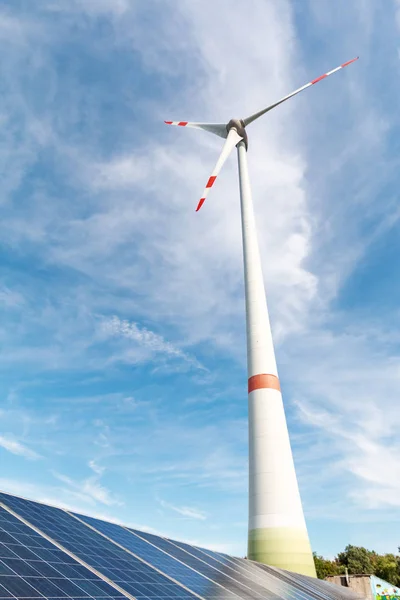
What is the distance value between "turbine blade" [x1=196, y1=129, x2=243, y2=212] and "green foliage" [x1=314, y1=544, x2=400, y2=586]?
296 ft

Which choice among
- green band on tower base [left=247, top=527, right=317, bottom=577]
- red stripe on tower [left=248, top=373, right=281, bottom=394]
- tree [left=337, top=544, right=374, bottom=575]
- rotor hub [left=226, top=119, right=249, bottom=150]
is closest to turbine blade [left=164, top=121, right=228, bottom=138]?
rotor hub [left=226, top=119, right=249, bottom=150]

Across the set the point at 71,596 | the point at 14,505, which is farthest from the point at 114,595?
the point at 14,505

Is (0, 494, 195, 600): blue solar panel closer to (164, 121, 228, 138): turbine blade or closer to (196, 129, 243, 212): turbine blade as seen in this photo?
(196, 129, 243, 212): turbine blade

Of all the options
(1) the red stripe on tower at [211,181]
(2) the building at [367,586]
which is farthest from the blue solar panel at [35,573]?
(2) the building at [367,586]

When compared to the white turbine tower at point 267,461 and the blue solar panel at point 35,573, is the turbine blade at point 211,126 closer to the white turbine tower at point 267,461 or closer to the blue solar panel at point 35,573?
the white turbine tower at point 267,461

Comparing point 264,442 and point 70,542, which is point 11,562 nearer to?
point 70,542

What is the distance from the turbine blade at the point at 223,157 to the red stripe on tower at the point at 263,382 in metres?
17.5

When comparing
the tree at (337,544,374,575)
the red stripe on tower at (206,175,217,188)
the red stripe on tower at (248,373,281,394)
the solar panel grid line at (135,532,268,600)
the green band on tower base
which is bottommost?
the solar panel grid line at (135,532,268,600)

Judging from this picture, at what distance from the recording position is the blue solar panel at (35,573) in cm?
965

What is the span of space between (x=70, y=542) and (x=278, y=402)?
2597 centimetres

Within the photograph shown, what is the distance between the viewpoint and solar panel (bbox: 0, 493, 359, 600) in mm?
10695

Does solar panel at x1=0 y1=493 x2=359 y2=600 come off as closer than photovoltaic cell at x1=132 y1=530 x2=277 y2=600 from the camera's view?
Yes

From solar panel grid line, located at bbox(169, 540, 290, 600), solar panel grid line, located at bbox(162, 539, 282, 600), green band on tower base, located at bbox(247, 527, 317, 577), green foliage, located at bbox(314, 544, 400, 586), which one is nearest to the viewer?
solar panel grid line, located at bbox(162, 539, 282, 600)

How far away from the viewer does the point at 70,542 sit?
14.9m
